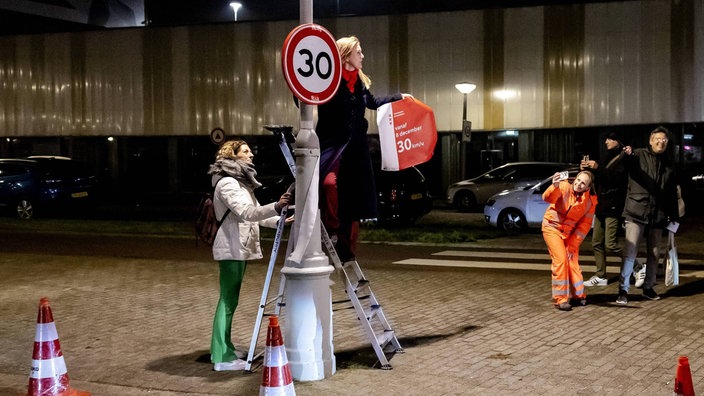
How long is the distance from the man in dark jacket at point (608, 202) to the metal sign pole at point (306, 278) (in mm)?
4789

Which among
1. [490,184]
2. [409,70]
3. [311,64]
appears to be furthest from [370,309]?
[409,70]

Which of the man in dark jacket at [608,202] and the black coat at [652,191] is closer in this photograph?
the black coat at [652,191]

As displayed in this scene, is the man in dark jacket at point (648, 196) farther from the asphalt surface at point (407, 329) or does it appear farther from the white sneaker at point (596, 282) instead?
the white sneaker at point (596, 282)

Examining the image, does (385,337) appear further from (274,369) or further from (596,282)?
(596,282)

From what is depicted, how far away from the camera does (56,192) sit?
22.5 meters

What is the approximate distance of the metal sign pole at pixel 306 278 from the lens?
581 centimetres

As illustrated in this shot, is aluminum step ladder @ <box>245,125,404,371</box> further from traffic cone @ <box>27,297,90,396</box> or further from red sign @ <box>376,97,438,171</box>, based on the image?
traffic cone @ <box>27,297,90,396</box>

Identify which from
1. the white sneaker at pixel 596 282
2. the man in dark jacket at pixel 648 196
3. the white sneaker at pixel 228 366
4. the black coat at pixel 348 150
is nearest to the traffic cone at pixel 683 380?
the black coat at pixel 348 150

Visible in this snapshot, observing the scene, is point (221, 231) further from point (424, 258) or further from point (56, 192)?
point (56, 192)

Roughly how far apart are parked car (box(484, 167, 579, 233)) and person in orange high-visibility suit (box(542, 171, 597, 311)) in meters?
7.86

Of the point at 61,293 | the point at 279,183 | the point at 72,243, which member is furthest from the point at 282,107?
the point at 61,293

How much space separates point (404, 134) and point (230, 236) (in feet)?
5.22

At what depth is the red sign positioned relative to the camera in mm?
6387

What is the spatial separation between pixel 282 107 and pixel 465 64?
259 inches
